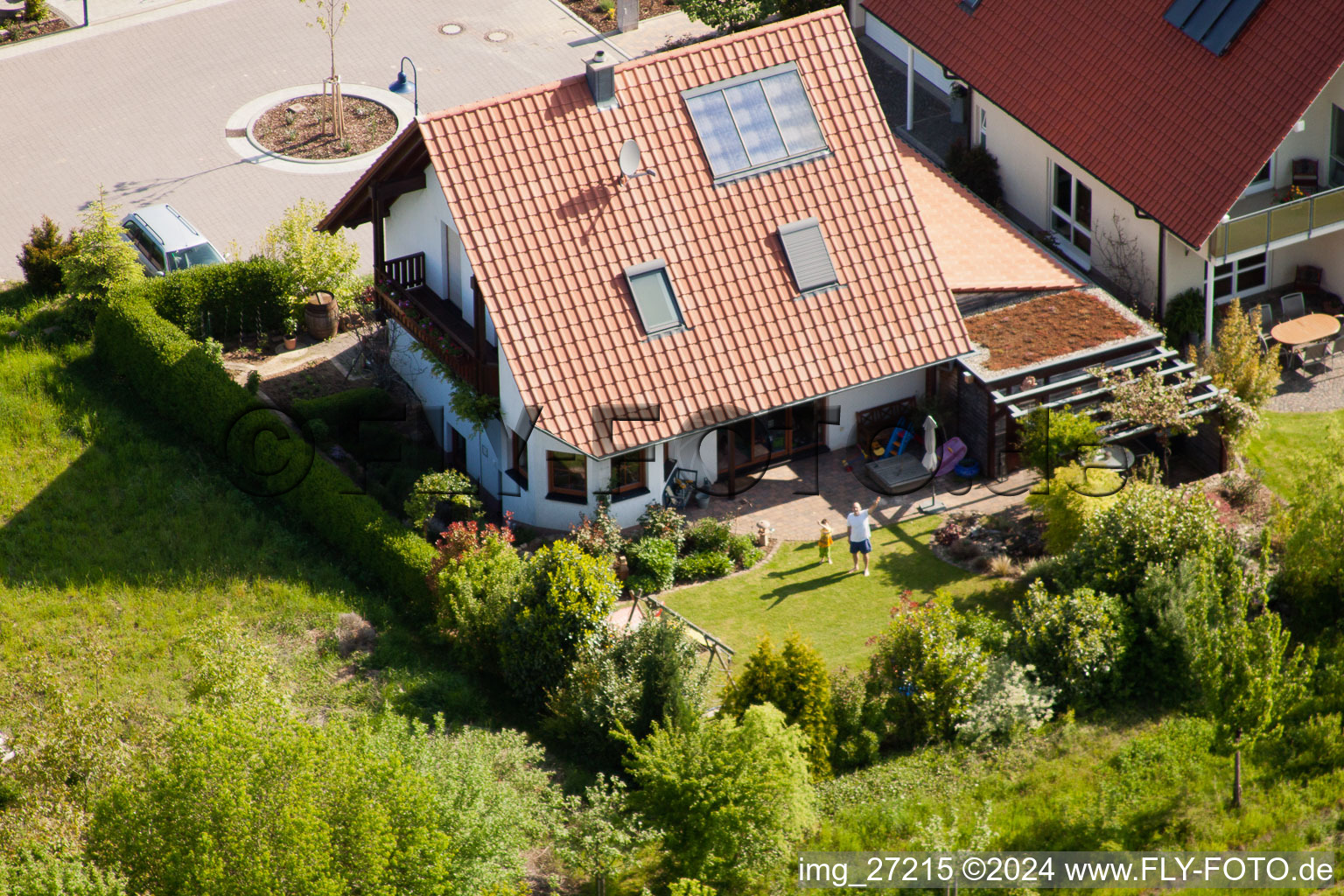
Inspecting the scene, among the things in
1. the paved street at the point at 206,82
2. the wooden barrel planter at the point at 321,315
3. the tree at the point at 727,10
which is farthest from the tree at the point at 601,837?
the tree at the point at 727,10

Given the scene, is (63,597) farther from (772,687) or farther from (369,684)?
(772,687)

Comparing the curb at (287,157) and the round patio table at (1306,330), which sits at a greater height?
the curb at (287,157)

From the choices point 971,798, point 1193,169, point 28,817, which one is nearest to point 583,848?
point 971,798

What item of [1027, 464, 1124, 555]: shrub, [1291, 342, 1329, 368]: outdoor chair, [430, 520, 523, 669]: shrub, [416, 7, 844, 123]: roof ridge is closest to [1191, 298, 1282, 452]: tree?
[1291, 342, 1329, 368]: outdoor chair

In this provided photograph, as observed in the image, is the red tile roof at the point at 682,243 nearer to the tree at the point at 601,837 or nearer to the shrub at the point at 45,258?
the tree at the point at 601,837

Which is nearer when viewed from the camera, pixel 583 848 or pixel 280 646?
pixel 583 848

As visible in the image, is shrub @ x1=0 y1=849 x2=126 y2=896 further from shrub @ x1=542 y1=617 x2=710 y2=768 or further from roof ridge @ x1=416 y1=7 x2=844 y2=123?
roof ridge @ x1=416 y1=7 x2=844 y2=123
